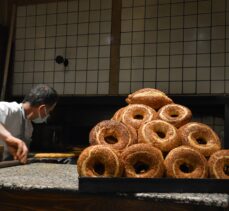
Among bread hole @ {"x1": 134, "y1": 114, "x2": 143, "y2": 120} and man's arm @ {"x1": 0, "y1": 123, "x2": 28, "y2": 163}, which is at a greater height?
bread hole @ {"x1": 134, "y1": 114, "x2": 143, "y2": 120}

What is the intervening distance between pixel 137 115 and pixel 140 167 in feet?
1.35

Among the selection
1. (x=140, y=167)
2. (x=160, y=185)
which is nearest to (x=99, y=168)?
(x=140, y=167)

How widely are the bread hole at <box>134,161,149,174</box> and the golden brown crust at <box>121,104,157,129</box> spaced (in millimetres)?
302

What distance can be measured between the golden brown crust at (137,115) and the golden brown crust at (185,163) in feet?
1.01

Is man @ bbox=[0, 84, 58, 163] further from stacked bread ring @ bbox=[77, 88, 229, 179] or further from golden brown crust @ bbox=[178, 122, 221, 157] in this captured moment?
golden brown crust @ bbox=[178, 122, 221, 157]

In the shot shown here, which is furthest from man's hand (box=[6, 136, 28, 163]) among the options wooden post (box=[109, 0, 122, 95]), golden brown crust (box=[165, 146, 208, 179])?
wooden post (box=[109, 0, 122, 95])

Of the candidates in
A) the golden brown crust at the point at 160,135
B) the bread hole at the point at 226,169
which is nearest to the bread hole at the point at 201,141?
the golden brown crust at the point at 160,135

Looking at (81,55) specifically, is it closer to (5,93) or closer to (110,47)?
(110,47)

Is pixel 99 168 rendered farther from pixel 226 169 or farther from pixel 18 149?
pixel 18 149

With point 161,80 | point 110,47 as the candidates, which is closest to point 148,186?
point 161,80

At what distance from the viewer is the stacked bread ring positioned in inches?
57.2

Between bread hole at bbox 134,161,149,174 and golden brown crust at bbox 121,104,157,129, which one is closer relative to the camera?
bread hole at bbox 134,161,149,174

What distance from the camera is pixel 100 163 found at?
1.47 m

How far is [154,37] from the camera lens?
418 centimetres
